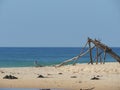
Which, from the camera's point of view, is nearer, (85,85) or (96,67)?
(85,85)

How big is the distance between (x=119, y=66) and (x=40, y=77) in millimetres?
5974

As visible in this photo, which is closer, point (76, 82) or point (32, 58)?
point (76, 82)

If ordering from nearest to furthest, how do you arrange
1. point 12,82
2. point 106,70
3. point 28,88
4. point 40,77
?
point 28,88, point 12,82, point 40,77, point 106,70

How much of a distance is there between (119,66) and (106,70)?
4.98 feet

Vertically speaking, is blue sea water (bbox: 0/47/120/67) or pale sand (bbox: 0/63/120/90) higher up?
pale sand (bbox: 0/63/120/90)

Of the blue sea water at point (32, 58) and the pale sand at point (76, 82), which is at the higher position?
the pale sand at point (76, 82)

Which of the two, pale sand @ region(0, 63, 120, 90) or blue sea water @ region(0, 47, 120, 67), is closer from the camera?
pale sand @ region(0, 63, 120, 90)

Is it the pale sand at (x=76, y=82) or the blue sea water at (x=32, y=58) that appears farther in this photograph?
the blue sea water at (x=32, y=58)

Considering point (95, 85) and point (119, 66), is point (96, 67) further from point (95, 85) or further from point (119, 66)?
point (95, 85)

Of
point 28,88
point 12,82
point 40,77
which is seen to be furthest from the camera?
point 40,77

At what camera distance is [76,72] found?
2833 centimetres

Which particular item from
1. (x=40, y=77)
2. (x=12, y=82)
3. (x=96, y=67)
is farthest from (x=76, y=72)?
(x=12, y=82)

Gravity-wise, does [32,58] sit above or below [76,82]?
below

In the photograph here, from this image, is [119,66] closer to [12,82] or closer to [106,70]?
[106,70]
